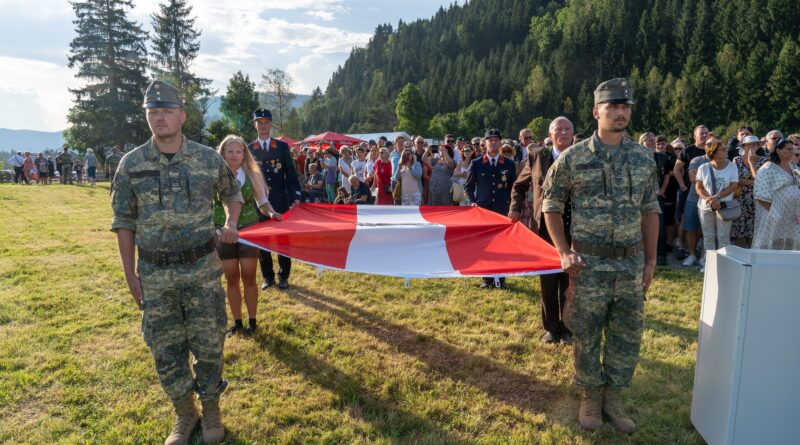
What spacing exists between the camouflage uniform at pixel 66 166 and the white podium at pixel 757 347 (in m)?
28.0

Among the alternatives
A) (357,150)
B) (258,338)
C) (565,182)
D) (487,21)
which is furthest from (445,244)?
(487,21)

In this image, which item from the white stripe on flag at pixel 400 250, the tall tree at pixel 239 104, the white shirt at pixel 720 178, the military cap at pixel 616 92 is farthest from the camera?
the tall tree at pixel 239 104

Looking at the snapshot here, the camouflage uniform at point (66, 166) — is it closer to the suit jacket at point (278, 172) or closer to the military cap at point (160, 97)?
the suit jacket at point (278, 172)

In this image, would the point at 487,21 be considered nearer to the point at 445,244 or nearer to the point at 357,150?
the point at 357,150

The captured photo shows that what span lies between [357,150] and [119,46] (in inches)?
A: 1725

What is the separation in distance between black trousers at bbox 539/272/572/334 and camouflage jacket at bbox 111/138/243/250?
121 inches

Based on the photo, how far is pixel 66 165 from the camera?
2403 cm

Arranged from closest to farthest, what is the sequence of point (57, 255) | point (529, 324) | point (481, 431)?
point (481, 431)
point (529, 324)
point (57, 255)

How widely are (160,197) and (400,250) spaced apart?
201 cm

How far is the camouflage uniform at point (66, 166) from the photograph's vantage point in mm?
23672

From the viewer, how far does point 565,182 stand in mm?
3012

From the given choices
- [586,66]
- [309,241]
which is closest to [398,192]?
[309,241]

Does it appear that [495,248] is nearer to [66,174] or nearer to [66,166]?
[66,166]

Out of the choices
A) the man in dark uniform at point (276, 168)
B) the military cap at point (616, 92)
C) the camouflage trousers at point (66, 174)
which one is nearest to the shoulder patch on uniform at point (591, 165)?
the military cap at point (616, 92)
